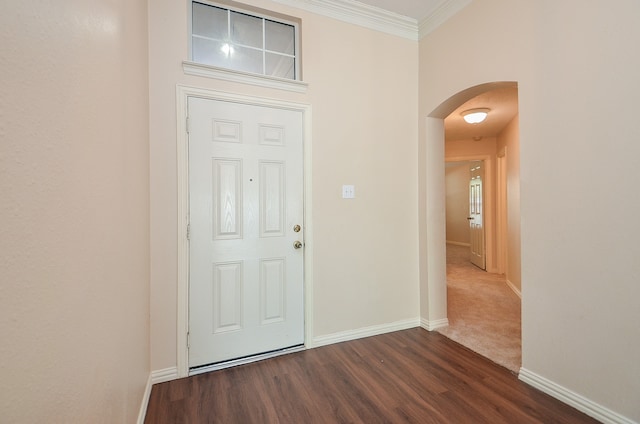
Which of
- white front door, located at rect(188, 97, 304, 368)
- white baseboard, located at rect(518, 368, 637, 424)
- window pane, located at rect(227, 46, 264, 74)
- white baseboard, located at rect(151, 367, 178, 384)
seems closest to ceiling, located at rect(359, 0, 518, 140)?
window pane, located at rect(227, 46, 264, 74)

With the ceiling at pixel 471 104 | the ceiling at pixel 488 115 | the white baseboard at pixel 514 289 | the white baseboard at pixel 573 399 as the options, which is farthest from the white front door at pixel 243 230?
the white baseboard at pixel 514 289

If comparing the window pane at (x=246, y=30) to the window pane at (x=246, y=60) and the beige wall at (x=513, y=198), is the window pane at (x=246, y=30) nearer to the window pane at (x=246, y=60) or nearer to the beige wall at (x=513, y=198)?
the window pane at (x=246, y=60)

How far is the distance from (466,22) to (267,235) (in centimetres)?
248

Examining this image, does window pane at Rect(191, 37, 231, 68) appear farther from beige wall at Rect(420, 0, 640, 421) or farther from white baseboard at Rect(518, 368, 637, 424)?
white baseboard at Rect(518, 368, 637, 424)

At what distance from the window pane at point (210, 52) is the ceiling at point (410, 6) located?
133 centimetres

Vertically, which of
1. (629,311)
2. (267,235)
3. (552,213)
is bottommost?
(629,311)

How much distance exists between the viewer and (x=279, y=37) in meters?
2.43

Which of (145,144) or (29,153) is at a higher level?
(145,144)

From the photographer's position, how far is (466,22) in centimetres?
238

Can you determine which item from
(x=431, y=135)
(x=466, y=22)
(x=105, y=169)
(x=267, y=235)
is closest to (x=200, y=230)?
(x=267, y=235)

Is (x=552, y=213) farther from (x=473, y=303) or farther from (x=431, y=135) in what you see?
(x=473, y=303)

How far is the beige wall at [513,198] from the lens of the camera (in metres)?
3.90

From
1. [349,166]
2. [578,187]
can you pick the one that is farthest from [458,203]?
[578,187]

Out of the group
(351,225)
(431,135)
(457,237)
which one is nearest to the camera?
(351,225)
